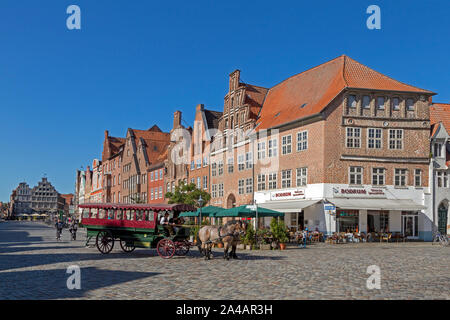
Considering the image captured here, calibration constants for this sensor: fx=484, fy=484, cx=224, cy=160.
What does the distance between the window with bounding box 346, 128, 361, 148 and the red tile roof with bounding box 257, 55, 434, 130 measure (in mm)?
3077

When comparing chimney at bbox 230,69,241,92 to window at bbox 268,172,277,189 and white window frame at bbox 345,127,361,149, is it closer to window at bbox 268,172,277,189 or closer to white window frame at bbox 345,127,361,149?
window at bbox 268,172,277,189

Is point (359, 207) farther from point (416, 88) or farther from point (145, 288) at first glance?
point (145, 288)

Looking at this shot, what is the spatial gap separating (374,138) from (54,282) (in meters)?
31.7

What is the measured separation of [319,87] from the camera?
42719mm

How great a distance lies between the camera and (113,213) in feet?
74.9

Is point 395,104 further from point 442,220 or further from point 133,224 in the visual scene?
point 133,224

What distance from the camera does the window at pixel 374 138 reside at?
39.0 m

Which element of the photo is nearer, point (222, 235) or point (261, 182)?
point (222, 235)

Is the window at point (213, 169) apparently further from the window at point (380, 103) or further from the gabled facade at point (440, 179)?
the gabled facade at point (440, 179)

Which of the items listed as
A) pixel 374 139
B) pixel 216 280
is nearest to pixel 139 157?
pixel 374 139

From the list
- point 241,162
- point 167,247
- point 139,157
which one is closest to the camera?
point 167,247

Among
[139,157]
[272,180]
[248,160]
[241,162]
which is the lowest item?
[272,180]
